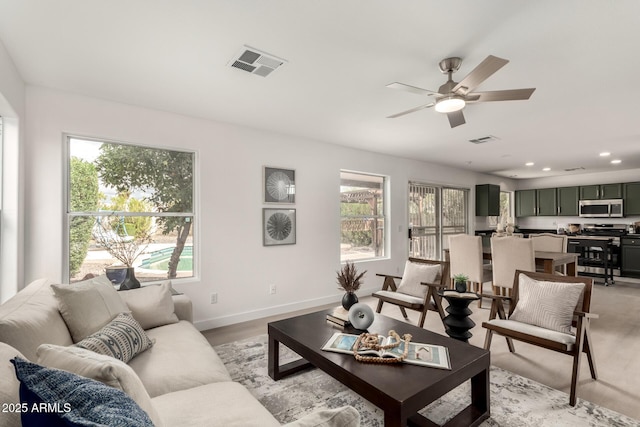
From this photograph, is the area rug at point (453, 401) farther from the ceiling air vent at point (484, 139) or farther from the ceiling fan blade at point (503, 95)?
the ceiling air vent at point (484, 139)

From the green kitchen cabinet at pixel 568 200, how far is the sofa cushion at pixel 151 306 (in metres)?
8.94

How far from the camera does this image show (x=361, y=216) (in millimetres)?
5285

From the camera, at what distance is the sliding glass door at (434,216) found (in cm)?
616

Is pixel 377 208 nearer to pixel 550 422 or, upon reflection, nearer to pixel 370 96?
pixel 370 96

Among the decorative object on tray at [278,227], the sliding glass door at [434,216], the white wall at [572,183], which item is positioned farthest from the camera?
the white wall at [572,183]

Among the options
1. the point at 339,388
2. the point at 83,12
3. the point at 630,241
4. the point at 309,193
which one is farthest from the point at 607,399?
the point at 630,241

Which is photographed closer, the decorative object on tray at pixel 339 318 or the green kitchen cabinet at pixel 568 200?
the decorative object on tray at pixel 339 318

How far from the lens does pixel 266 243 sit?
4.05 m

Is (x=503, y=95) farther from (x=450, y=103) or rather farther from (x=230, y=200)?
(x=230, y=200)

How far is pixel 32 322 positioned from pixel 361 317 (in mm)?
1861

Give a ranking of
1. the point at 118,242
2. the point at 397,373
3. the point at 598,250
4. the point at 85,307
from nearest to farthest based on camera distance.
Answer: the point at 397,373, the point at 85,307, the point at 118,242, the point at 598,250

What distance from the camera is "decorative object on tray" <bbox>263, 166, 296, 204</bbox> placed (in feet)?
13.4

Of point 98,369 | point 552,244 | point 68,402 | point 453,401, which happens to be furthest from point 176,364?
point 552,244

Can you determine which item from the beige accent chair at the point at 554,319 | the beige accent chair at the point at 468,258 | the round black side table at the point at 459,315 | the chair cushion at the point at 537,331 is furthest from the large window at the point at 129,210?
the beige accent chair at the point at 468,258
